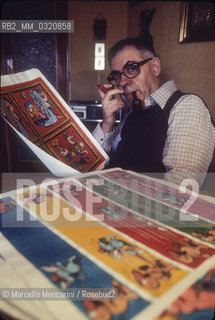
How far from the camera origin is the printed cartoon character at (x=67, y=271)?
28 centimetres

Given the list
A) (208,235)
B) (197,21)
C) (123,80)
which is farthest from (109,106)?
(208,235)

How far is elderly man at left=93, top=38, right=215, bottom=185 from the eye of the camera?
2.96 ft

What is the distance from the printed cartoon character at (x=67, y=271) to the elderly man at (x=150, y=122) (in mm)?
564

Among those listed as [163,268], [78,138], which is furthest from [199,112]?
[163,268]

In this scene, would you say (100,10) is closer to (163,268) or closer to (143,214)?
(143,214)

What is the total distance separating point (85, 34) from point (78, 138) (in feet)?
5.75

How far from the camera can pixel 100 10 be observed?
6.45 feet

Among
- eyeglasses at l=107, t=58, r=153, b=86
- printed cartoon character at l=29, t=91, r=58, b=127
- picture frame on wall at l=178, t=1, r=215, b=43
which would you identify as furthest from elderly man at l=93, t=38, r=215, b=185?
printed cartoon character at l=29, t=91, r=58, b=127

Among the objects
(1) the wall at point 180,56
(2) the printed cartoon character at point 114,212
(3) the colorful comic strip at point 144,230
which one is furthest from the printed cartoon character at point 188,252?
(1) the wall at point 180,56

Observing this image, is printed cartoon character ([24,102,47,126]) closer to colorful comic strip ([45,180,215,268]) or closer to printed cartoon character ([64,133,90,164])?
printed cartoon character ([64,133,90,164])

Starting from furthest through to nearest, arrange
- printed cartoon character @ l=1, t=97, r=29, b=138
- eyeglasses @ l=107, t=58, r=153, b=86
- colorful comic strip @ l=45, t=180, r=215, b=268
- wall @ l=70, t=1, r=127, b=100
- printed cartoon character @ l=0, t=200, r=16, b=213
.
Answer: wall @ l=70, t=1, r=127, b=100
eyeglasses @ l=107, t=58, r=153, b=86
printed cartoon character @ l=1, t=97, r=29, b=138
printed cartoon character @ l=0, t=200, r=16, b=213
colorful comic strip @ l=45, t=180, r=215, b=268

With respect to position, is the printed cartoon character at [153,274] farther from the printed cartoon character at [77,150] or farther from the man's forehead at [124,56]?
the man's forehead at [124,56]

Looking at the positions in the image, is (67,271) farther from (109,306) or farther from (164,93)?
(164,93)

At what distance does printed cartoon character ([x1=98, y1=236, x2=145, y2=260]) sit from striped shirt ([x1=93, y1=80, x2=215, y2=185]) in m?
0.51
